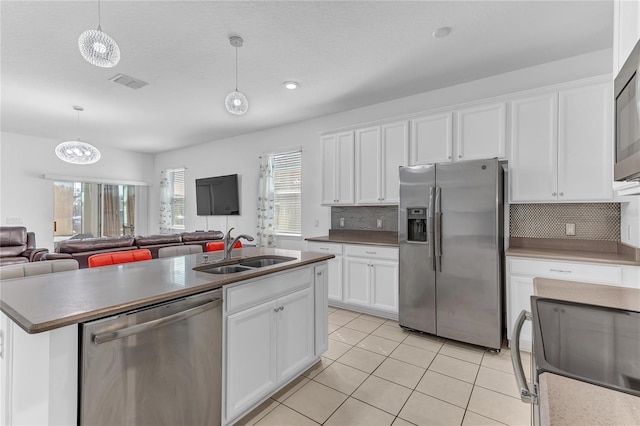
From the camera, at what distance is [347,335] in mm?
A: 3139

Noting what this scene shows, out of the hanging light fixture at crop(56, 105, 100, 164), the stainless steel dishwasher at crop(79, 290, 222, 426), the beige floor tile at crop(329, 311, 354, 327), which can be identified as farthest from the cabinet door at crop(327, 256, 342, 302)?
the hanging light fixture at crop(56, 105, 100, 164)

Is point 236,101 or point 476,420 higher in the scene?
point 236,101

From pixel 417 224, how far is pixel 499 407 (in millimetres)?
1708

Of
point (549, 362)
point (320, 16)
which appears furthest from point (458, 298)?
point (320, 16)

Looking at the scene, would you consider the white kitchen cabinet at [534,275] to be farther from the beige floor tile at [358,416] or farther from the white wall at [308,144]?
the white wall at [308,144]

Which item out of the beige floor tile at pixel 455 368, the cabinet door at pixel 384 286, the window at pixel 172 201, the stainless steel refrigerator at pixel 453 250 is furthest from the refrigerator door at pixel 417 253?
the window at pixel 172 201

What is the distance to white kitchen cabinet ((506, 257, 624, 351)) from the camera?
2.36m

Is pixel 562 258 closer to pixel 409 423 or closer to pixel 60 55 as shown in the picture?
pixel 409 423

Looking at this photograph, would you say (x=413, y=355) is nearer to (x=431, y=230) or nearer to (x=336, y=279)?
(x=431, y=230)

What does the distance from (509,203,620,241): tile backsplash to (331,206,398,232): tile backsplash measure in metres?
1.36

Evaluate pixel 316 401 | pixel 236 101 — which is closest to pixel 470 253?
pixel 316 401

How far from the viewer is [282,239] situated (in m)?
5.28

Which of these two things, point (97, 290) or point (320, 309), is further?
point (320, 309)

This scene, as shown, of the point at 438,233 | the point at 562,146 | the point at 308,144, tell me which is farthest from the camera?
the point at 308,144
